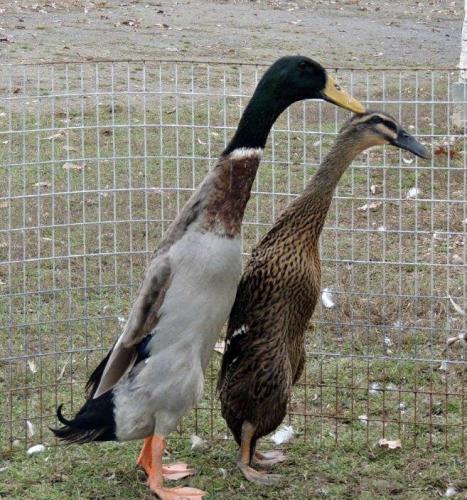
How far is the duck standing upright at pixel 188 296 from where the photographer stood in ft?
15.8

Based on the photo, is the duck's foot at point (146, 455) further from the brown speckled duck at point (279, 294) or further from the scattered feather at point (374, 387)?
the scattered feather at point (374, 387)

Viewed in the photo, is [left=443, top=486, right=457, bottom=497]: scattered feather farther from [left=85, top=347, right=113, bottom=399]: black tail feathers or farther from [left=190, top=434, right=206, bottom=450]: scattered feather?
[left=85, top=347, right=113, bottom=399]: black tail feathers

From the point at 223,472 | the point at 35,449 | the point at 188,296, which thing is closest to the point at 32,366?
the point at 35,449

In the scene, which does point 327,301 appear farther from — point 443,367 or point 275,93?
point 275,93

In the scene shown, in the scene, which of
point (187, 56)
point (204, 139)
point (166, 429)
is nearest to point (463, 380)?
point (166, 429)

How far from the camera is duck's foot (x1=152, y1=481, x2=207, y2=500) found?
16.1ft

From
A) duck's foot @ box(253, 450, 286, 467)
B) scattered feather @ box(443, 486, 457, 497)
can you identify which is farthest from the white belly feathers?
scattered feather @ box(443, 486, 457, 497)

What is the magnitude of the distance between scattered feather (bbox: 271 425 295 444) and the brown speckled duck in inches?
16.2

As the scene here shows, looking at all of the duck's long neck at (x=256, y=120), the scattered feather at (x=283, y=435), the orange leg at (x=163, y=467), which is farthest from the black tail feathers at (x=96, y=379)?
the duck's long neck at (x=256, y=120)

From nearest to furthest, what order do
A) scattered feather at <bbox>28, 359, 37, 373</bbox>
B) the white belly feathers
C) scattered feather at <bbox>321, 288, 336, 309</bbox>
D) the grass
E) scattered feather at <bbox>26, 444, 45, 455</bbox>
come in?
the white belly feathers < the grass < scattered feather at <bbox>26, 444, 45, 455</bbox> < scattered feather at <bbox>28, 359, 37, 373</bbox> < scattered feather at <bbox>321, 288, 336, 309</bbox>

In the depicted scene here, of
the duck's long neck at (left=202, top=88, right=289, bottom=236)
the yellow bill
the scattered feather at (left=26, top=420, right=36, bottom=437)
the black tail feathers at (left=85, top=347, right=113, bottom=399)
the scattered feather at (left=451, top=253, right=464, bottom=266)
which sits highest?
the yellow bill

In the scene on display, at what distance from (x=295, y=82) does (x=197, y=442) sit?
69.8 inches

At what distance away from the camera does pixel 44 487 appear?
5066mm

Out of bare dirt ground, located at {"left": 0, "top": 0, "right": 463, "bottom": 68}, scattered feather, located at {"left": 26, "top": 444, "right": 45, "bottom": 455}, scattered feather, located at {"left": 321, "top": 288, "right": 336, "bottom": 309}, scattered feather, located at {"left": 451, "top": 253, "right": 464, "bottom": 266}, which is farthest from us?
bare dirt ground, located at {"left": 0, "top": 0, "right": 463, "bottom": 68}
